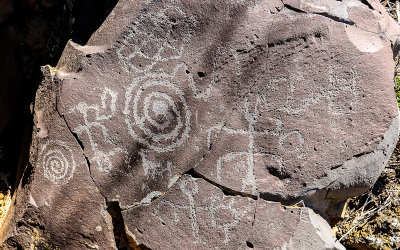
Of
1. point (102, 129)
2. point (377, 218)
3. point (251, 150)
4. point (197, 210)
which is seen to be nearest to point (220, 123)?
point (251, 150)

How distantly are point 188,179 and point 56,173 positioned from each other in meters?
0.50

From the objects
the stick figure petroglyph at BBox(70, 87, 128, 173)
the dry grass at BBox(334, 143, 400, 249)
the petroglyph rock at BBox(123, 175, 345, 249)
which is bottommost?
the dry grass at BBox(334, 143, 400, 249)

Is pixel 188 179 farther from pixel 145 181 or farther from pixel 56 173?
pixel 56 173

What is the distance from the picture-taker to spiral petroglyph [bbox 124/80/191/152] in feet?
4.84

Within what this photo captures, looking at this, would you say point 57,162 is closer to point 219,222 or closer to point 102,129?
point 102,129

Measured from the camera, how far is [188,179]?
4.80ft

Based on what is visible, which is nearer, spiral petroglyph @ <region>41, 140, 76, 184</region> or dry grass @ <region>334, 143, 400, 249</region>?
spiral petroglyph @ <region>41, 140, 76, 184</region>

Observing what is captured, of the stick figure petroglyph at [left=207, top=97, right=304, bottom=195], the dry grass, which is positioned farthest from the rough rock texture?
the dry grass

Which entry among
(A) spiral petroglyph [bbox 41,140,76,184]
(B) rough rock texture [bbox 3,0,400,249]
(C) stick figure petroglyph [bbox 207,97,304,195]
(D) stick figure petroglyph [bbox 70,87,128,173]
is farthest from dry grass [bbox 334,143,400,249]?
(A) spiral petroglyph [bbox 41,140,76,184]

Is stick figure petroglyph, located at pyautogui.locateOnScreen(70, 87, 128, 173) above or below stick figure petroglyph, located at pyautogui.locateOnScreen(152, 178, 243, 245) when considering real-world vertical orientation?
above

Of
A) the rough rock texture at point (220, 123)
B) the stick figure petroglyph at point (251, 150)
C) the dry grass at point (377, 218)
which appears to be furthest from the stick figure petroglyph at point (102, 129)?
the dry grass at point (377, 218)

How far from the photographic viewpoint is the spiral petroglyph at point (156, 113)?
1476mm

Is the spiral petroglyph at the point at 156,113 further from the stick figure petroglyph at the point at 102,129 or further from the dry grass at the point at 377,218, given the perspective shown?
the dry grass at the point at 377,218

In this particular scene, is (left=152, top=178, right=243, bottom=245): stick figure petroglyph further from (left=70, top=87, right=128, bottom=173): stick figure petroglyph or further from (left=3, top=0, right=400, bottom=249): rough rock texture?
(left=70, top=87, right=128, bottom=173): stick figure petroglyph
